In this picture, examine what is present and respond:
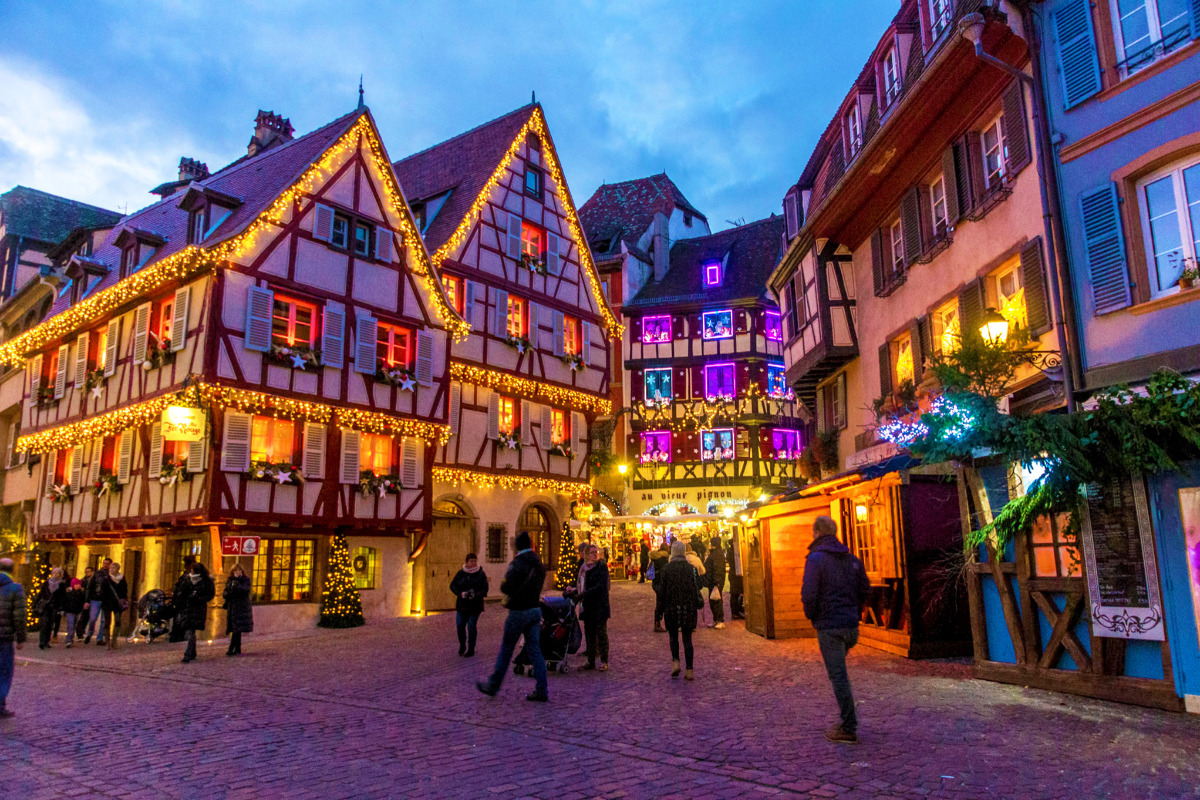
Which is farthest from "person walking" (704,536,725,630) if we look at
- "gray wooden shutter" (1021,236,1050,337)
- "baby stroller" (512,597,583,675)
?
"gray wooden shutter" (1021,236,1050,337)

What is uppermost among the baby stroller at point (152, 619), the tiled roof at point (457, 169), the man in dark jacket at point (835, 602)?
the tiled roof at point (457, 169)

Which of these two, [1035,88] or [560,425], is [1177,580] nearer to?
[1035,88]

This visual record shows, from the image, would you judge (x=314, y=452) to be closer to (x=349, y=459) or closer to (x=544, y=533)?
(x=349, y=459)

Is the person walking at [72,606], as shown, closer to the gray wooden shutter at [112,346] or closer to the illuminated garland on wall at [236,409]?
the illuminated garland on wall at [236,409]

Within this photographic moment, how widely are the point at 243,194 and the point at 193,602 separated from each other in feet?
38.5

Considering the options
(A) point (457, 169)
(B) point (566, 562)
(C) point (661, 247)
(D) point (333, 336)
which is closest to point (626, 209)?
(C) point (661, 247)

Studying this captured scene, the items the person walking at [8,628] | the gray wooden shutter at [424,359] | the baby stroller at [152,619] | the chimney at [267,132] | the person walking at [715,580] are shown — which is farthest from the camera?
the chimney at [267,132]

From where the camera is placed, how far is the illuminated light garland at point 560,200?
2569 cm

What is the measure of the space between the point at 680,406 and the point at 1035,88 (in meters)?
28.5

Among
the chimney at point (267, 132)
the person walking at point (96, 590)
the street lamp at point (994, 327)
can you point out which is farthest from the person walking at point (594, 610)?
the chimney at point (267, 132)

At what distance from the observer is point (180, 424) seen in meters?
18.0

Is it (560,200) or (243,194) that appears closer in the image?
(243,194)

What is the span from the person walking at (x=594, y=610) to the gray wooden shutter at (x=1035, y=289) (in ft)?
19.8

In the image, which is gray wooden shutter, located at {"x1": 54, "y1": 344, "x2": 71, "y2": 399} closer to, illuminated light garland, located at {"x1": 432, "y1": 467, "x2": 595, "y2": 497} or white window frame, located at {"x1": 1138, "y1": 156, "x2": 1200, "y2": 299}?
illuminated light garland, located at {"x1": 432, "y1": 467, "x2": 595, "y2": 497}
